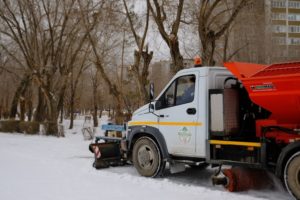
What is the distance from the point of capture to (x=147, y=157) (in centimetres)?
1084

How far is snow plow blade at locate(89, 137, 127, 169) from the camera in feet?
39.8

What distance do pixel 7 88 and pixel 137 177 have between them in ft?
136

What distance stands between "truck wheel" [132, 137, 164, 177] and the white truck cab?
0.41 m

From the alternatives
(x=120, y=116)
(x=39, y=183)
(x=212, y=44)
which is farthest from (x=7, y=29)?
(x=39, y=183)

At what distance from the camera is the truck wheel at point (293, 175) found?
7844 millimetres

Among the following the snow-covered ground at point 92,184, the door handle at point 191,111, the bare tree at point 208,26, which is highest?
the bare tree at point 208,26

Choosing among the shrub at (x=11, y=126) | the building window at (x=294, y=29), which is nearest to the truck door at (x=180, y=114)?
the shrub at (x=11, y=126)

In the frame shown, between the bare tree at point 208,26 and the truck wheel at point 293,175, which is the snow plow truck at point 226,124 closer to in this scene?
the truck wheel at point 293,175

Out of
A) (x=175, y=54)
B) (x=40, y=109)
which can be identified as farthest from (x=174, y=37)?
(x=40, y=109)

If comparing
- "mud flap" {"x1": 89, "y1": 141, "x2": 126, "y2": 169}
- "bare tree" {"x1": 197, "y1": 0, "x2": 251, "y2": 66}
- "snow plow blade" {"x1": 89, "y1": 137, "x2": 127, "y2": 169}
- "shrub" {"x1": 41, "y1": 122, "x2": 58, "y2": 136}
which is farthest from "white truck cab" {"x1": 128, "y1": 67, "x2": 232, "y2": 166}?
"shrub" {"x1": 41, "y1": 122, "x2": 58, "y2": 136}

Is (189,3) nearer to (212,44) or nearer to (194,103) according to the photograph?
(212,44)

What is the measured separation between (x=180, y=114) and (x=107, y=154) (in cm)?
323

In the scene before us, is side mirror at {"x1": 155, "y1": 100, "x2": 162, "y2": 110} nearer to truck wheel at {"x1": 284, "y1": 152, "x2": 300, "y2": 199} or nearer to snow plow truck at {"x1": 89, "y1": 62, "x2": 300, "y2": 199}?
snow plow truck at {"x1": 89, "y1": 62, "x2": 300, "y2": 199}

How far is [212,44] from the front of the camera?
1869cm
